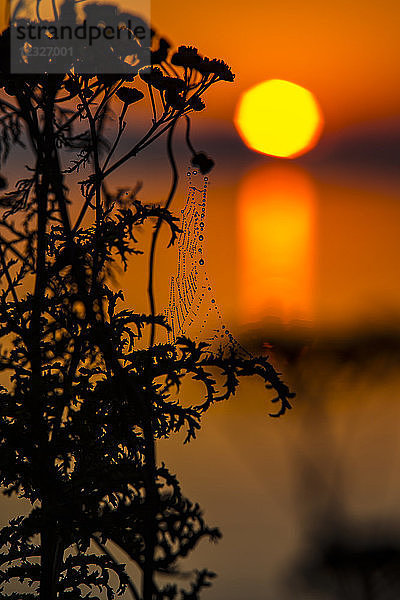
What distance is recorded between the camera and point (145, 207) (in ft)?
18.0

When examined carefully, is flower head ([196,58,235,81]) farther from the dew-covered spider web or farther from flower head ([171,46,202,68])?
the dew-covered spider web

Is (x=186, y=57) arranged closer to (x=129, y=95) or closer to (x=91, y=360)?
(x=129, y=95)

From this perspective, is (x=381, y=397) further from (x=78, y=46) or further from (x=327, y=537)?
(x=78, y=46)

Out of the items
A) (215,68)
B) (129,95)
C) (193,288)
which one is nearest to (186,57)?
(215,68)

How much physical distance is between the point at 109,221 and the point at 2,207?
0.68 m

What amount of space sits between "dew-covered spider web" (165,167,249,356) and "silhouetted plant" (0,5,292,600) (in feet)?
0.44

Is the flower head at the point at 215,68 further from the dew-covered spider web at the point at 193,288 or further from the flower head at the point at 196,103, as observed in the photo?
the dew-covered spider web at the point at 193,288

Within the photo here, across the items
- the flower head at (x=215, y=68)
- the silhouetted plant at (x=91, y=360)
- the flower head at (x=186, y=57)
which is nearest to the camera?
the silhouetted plant at (x=91, y=360)

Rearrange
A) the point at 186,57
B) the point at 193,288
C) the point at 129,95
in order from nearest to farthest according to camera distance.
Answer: the point at 186,57 → the point at 129,95 → the point at 193,288

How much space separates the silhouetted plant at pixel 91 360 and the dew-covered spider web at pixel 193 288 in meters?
0.14

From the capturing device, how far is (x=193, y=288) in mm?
6457

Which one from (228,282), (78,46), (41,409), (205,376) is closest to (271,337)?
(205,376)

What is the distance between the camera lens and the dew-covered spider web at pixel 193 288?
5.17 meters

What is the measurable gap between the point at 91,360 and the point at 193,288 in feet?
3.41
